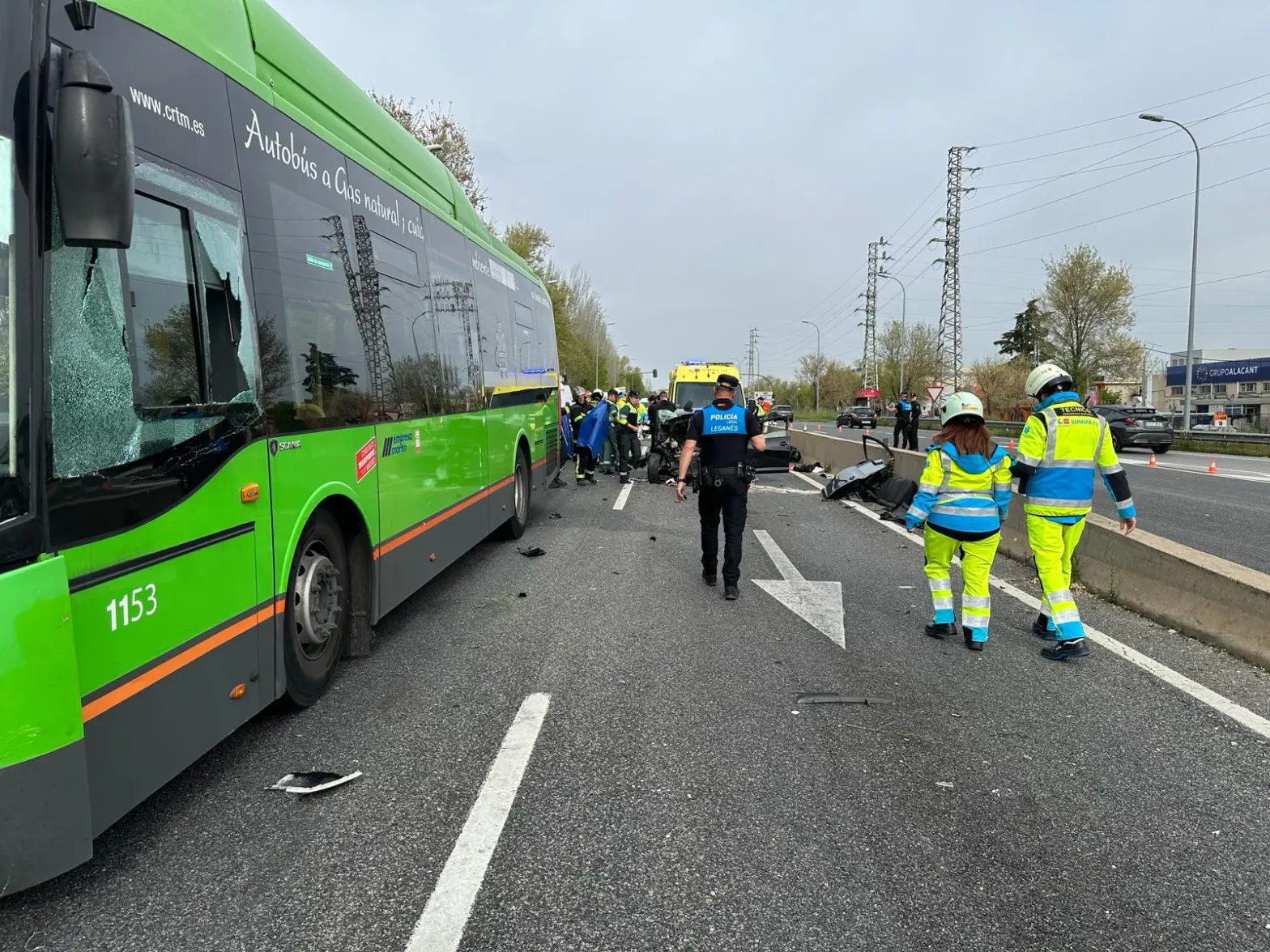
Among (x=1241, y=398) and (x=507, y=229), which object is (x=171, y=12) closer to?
(x=507, y=229)

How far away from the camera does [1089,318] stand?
156 feet

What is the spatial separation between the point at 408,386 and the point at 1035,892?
4591 millimetres

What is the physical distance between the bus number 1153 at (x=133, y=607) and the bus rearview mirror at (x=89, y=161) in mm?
1114

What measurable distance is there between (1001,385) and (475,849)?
66618 millimetres

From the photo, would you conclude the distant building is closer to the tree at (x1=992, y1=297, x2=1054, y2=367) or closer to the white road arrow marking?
the tree at (x1=992, y1=297, x2=1054, y2=367)

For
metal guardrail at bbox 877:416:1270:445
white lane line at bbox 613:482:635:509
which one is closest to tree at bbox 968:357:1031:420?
metal guardrail at bbox 877:416:1270:445

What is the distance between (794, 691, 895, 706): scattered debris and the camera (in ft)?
14.9

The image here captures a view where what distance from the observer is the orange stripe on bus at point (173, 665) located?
256 cm

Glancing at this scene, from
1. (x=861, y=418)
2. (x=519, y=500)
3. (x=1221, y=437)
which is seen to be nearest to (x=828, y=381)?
(x=861, y=418)

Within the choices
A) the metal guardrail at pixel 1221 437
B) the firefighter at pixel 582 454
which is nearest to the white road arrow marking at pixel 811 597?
the firefighter at pixel 582 454

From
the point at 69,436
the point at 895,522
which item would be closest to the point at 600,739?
the point at 69,436

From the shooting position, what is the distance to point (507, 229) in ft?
159

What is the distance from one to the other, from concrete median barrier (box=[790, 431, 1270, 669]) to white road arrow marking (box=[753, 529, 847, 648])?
2234 millimetres

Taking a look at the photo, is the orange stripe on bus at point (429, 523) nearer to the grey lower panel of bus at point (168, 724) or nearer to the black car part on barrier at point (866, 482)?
the grey lower panel of bus at point (168, 724)
